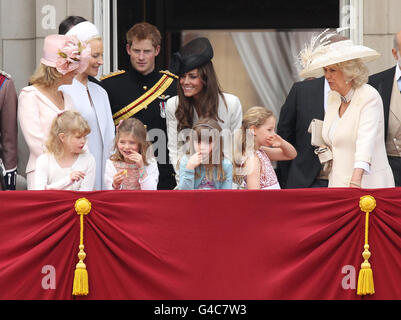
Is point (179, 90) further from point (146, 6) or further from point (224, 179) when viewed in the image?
point (146, 6)

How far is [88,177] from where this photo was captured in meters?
8.34

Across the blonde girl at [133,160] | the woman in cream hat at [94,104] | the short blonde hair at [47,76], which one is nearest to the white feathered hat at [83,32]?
the woman in cream hat at [94,104]

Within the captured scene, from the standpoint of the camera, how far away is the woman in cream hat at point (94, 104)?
8.83 meters

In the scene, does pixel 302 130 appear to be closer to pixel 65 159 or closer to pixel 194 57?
pixel 194 57

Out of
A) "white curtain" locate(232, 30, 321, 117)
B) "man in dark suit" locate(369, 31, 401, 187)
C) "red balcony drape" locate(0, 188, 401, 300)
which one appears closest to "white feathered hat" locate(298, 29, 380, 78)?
"man in dark suit" locate(369, 31, 401, 187)

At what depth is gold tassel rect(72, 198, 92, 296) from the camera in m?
7.63

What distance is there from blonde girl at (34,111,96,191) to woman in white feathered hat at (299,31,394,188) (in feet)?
5.34

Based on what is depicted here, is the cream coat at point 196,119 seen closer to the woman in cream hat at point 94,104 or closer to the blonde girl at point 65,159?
the woman in cream hat at point 94,104

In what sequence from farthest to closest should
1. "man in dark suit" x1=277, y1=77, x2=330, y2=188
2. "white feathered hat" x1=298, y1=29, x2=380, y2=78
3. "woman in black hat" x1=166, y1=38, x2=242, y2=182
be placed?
"man in dark suit" x1=277, y1=77, x2=330, y2=188
"woman in black hat" x1=166, y1=38, x2=242, y2=182
"white feathered hat" x1=298, y1=29, x2=380, y2=78

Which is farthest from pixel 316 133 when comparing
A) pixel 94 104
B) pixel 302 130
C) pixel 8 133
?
pixel 8 133

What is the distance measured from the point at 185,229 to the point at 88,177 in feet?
3.10

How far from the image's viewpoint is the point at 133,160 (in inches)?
325

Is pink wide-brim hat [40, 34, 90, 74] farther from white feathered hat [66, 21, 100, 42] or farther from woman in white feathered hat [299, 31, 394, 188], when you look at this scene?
woman in white feathered hat [299, 31, 394, 188]
